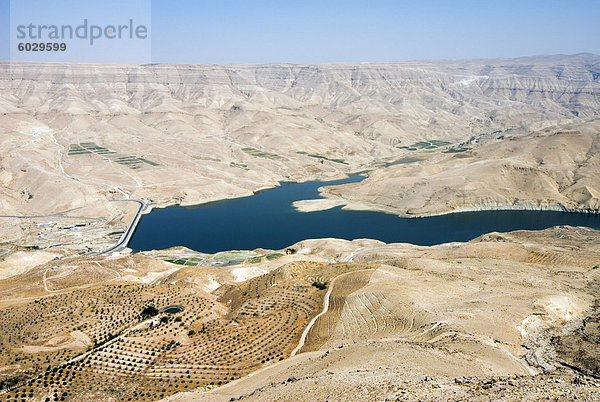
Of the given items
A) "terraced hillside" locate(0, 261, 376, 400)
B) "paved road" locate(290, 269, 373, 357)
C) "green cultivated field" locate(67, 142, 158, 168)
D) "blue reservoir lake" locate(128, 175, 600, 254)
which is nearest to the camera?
"terraced hillside" locate(0, 261, 376, 400)

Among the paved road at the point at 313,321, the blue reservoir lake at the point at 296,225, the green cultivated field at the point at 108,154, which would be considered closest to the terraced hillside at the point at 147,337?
the paved road at the point at 313,321

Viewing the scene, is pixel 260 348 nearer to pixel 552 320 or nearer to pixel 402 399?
pixel 402 399

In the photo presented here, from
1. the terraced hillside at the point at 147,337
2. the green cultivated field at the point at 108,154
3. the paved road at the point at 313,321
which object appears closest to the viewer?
the terraced hillside at the point at 147,337

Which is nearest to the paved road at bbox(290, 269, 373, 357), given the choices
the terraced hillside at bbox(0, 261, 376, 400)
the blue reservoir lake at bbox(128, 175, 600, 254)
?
the terraced hillside at bbox(0, 261, 376, 400)

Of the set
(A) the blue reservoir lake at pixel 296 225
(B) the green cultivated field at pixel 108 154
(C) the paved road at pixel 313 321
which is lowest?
(A) the blue reservoir lake at pixel 296 225

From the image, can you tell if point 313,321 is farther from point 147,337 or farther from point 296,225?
point 296,225

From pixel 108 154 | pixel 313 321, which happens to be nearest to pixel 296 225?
pixel 313 321

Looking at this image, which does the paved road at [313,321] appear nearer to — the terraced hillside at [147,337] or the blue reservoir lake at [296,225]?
the terraced hillside at [147,337]

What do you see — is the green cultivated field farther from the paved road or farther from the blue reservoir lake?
the paved road

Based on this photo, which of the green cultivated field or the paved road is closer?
the paved road
